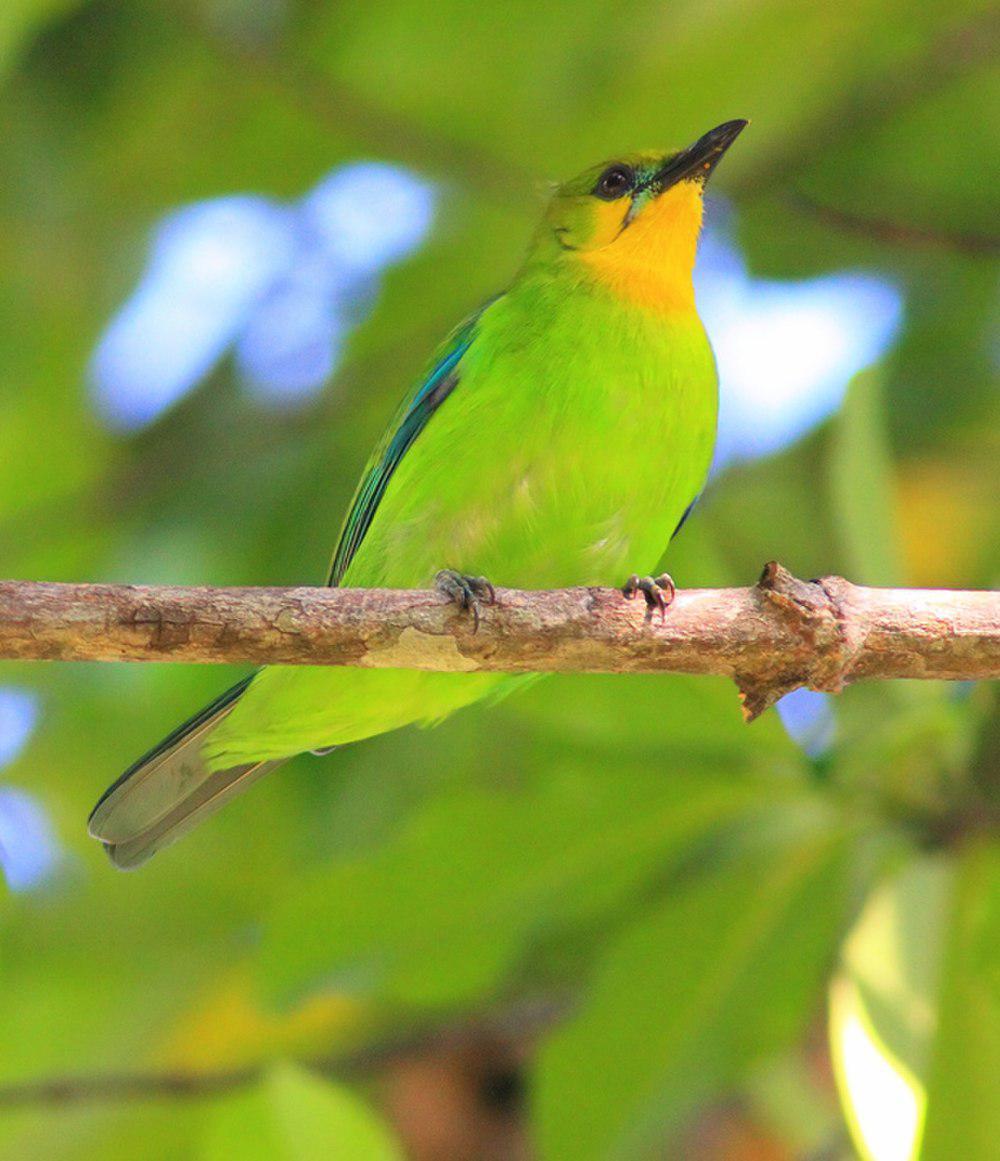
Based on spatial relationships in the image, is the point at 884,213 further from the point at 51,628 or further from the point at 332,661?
the point at 51,628

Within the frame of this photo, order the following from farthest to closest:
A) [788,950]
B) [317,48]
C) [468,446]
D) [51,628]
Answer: [317,48], [788,950], [468,446], [51,628]

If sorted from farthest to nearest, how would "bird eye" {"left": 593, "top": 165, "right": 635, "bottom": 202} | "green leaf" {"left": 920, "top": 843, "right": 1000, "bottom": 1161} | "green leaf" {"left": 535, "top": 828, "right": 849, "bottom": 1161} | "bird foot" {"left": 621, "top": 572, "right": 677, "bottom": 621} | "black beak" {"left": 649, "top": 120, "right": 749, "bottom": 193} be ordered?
"bird eye" {"left": 593, "top": 165, "right": 635, "bottom": 202}
"black beak" {"left": 649, "top": 120, "right": 749, "bottom": 193}
"green leaf" {"left": 535, "top": 828, "right": 849, "bottom": 1161}
"green leaf" {"left": 920, "top": 843, "right": 1000, "bottom": 1161}
"bird foot" {"left": 621, "top": 572, "right": 677, "bottom": 621}

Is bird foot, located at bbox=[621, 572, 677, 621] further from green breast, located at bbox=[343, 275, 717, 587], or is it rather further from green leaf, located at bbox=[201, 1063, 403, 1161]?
green leaf, located at bbox=[201, 1063, 403, 1161]

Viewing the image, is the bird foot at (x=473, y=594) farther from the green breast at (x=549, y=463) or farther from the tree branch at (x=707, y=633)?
the green breast at (x=549, y=463)

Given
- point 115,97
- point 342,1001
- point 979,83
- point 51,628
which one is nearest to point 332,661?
point 51,628

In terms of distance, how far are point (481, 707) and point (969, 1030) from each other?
5.06 feet

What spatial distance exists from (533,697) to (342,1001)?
1.42m

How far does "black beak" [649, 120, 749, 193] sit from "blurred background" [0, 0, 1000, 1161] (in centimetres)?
25

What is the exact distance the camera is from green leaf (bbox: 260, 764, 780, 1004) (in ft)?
10.5

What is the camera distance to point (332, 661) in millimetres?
2238

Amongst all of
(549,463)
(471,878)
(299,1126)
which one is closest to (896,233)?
(549,463)

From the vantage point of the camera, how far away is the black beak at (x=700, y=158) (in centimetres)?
355

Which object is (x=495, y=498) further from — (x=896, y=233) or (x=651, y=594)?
(x=896, y=233)

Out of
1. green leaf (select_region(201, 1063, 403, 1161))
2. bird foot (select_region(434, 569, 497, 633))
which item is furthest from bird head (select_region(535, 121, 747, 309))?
green leaf (select_region(201, 1063, 403, 1161))
